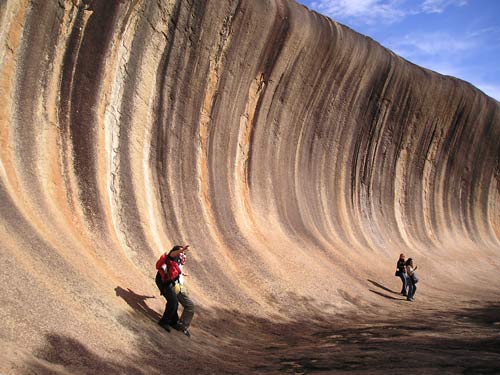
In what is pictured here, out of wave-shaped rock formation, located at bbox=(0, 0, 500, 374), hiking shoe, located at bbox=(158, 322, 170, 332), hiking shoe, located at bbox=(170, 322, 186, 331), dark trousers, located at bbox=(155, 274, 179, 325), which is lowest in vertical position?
hiking shoe, located at bbox=(158, 322, 170, 332)

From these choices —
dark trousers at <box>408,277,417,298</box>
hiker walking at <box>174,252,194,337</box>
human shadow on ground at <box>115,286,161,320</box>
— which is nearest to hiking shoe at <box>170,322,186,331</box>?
hiker walking at <box>174,252,194,337</box>

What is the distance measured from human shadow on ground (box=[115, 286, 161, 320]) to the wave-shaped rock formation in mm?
35

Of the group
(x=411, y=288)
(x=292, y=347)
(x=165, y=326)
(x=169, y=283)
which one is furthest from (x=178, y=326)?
(x=411, y=288)

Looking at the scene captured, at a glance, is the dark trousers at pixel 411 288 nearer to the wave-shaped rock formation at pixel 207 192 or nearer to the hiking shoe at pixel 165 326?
the wave-shaped rock formation at pixel 207 192

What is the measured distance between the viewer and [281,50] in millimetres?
14148

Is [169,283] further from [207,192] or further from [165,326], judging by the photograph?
[207,192]

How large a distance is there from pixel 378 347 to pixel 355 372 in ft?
5.60

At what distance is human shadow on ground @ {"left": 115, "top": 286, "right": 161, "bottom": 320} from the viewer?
24.0 ft

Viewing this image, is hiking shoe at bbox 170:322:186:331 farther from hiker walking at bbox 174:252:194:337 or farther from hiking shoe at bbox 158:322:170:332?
hiking shoe at bbox 158:322:170:332

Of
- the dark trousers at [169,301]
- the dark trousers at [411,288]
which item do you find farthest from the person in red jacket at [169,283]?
the dark trousers at [411,288]

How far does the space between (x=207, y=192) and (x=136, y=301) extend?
4.50 metres

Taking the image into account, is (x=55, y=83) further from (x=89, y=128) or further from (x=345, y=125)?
(x=345, y=125)

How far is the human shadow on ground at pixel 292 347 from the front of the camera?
5.62 m

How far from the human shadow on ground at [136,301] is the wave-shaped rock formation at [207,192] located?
3 cm
